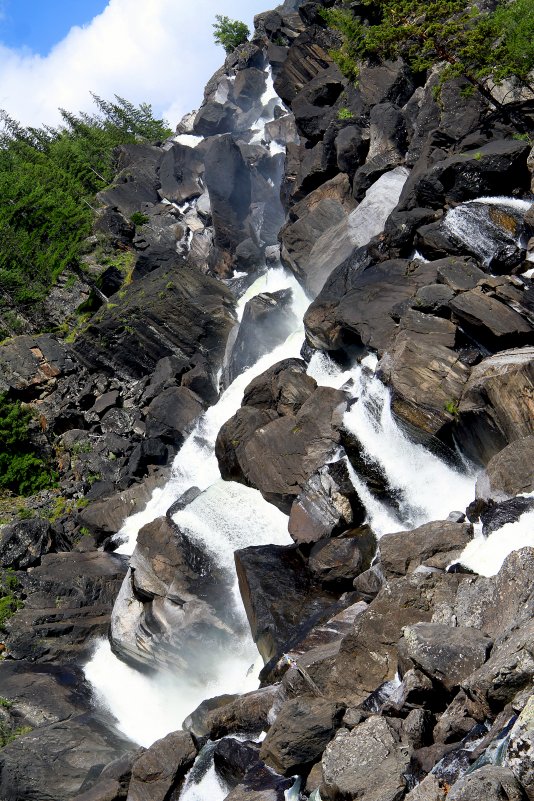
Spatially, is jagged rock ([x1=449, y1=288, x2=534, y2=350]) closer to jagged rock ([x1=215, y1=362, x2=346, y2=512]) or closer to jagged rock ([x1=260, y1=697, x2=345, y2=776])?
jagged rock ([x1=215, y1=362, x2=346, y2=512])

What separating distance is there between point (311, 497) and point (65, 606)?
1419cm

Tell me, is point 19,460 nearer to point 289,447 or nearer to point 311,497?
point 289,447

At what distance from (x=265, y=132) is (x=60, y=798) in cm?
6082

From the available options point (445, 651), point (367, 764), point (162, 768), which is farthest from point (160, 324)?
point (367, 764)

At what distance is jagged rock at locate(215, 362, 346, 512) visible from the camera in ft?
90.2

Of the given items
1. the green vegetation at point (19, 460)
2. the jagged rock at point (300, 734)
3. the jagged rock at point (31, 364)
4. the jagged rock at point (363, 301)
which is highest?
the jagged rock at point (31, 364)

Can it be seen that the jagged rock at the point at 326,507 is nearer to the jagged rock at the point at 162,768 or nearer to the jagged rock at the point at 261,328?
the jagged rock at the point at 162,768

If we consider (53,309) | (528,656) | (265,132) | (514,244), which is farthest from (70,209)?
(528,656)

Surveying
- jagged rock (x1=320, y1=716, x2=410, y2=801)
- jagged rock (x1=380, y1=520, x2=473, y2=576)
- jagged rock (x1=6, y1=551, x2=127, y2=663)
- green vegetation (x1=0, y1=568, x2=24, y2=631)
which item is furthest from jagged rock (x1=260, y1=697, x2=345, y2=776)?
green vegetation (x1=0, y1=568, x2=24, y2=631)

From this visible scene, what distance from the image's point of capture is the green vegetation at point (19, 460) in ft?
164

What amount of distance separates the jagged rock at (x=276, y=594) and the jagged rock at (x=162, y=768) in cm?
382

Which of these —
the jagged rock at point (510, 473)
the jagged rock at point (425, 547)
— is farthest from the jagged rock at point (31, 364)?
the jagged rock at point (510, 473)

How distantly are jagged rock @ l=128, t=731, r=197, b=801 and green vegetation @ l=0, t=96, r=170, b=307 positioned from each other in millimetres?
45005

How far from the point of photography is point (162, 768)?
19.9 metres
